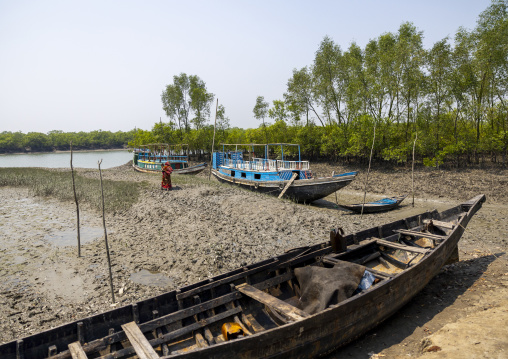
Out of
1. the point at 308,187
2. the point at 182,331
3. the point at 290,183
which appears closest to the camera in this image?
the point at 182,331

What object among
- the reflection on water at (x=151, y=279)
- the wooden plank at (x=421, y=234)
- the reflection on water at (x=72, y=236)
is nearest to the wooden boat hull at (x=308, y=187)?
the wooden plank at (x=421, y=234)

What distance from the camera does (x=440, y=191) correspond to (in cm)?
2092

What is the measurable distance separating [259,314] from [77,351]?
3.02 m

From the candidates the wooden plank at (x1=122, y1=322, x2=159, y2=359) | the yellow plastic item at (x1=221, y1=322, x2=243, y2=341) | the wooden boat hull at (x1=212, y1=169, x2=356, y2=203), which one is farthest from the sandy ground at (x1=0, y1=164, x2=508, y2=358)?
the wooden plank at (x1=122, y1=322, x2=159, y2=359)

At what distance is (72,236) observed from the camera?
11.7 m

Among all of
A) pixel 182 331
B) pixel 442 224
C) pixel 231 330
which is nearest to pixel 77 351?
pixel 182 331

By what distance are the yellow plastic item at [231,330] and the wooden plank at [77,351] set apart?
6.52 feet

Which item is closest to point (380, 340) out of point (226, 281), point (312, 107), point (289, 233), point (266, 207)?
point (226, 281)

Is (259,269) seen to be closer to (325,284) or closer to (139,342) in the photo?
(325,284)

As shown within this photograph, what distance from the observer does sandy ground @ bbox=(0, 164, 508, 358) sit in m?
5.62

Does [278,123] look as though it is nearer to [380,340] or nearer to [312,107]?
[312,107]

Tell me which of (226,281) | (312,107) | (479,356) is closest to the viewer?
(479,356)

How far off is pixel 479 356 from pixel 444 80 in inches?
1129

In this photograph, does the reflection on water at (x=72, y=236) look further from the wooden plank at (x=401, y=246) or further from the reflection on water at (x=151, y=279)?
the wooden plank at (x=401, y=246)
